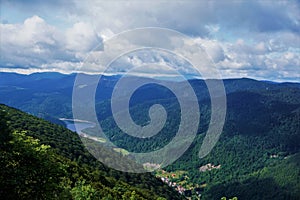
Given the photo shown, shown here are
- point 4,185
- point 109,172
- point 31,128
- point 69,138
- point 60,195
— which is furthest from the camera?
point 69,138

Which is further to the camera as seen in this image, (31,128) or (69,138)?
(69,138)

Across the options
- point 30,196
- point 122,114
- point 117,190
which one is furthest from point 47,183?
point 117,190

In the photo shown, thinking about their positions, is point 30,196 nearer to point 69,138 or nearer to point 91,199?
point 91,199

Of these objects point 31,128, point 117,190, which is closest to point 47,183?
point 117,190

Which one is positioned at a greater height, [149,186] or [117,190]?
[117,190]

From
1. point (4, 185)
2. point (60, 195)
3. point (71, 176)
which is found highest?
point (4, 185)

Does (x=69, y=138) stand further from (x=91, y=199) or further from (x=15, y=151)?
(x=15, y=151)

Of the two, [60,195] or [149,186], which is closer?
[60,195]

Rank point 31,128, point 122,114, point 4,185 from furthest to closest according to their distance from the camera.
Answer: point 31,128 < point 122,114 < point 4,185

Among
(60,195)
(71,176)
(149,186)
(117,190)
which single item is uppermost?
(60,195)
